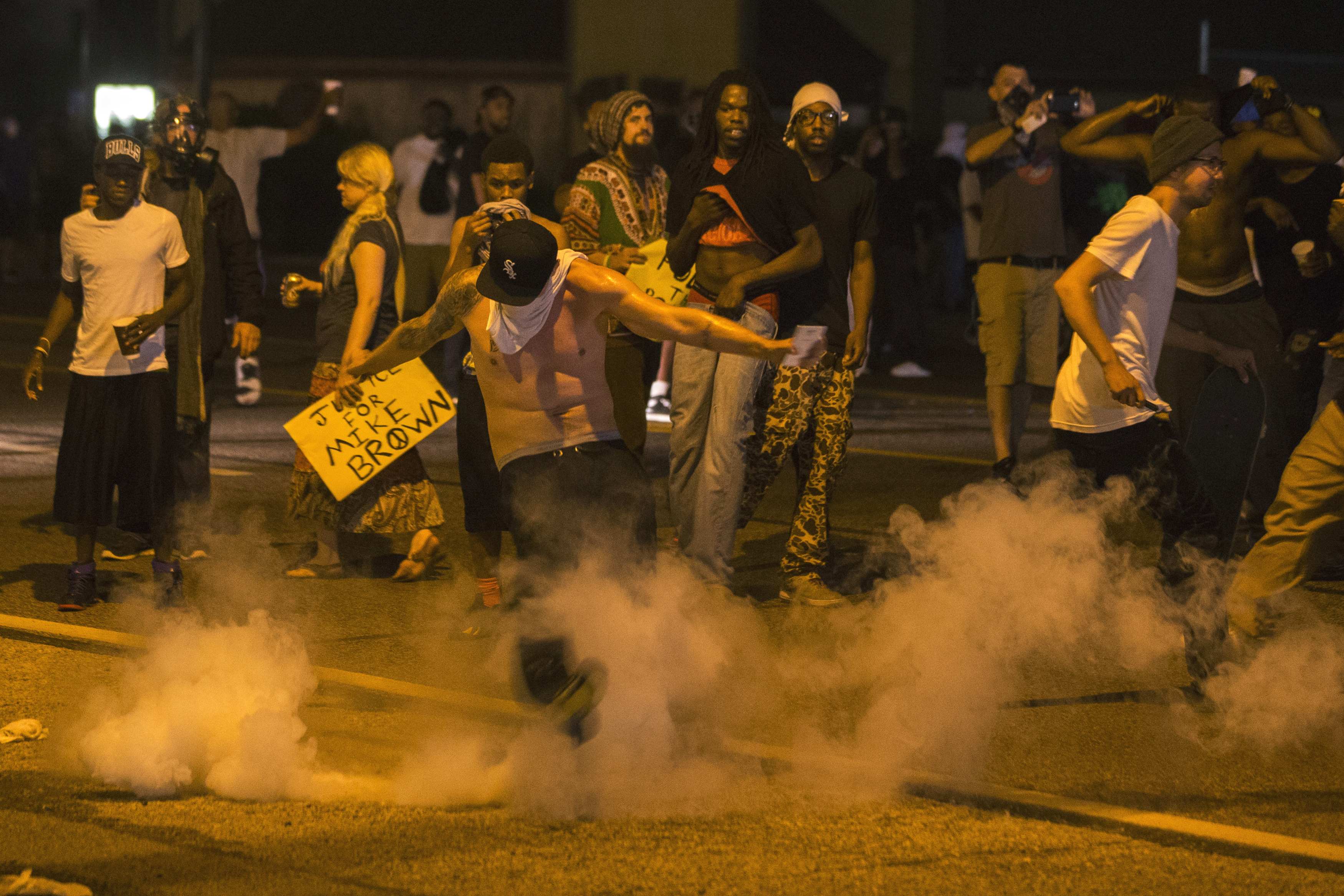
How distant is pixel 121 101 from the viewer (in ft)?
91.9

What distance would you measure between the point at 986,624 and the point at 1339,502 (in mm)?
1234

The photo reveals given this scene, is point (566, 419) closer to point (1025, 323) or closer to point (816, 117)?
point (816, 117)

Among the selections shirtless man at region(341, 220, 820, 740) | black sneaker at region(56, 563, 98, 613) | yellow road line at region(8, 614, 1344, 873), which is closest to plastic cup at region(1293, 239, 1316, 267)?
shirtless man at region(341, 220, 820, 740)

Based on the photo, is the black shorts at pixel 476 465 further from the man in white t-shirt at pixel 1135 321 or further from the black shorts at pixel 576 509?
the man in white t-shirt at pixel 1135 321

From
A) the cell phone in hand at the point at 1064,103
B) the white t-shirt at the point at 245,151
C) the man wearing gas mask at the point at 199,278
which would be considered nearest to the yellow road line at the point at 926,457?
the cell phone in hand at the point at 1064,103

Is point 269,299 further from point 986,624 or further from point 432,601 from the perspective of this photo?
point 986,624

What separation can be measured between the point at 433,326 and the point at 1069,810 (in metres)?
2.21

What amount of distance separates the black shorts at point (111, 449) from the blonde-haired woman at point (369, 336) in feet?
2.41

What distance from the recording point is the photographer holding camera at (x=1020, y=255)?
9766 millimetres

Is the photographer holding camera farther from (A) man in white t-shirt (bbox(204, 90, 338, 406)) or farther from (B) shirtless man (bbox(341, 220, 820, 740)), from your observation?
(A) man in white t-shirt (bbox(204, 90, 338, 406))

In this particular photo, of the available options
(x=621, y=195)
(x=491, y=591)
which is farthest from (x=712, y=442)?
(x=621, y=195)

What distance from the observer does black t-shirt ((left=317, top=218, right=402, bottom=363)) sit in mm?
7723

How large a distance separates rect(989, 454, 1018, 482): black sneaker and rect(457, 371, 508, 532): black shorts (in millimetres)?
2835

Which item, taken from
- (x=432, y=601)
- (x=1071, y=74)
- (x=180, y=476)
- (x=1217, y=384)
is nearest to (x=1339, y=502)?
(x=1217, y=384)
